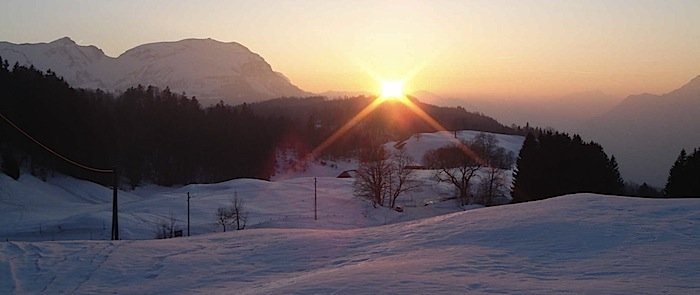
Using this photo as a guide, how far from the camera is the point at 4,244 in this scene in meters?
20.6

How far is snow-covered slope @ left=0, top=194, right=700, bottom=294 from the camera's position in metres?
11.0

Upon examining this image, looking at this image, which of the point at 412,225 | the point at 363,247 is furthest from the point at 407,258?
the point at 412,225

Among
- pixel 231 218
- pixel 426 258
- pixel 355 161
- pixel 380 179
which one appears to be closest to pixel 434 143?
pixel 355 161

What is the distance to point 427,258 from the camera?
14766mm

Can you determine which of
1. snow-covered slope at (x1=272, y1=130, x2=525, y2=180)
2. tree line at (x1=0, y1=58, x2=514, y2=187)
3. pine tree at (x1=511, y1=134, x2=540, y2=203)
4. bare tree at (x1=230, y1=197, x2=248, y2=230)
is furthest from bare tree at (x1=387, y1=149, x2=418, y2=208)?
tree line at (x1=0, y1=58, x2=514, y2=187)

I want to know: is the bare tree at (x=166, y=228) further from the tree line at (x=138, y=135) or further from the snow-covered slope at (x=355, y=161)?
the snow-covered slope at (x=355, y=161)

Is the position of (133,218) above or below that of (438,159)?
below

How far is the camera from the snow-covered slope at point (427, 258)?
36.0 feet

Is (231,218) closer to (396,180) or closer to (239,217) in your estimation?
(239,217)

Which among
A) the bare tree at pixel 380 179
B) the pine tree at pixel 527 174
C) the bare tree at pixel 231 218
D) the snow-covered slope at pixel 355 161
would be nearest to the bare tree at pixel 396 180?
the bare tree at pixel 380 179

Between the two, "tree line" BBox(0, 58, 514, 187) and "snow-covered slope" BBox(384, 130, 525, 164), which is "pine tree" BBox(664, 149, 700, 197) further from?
"snow-covered slope" BBox(384, 130, 525, 164)

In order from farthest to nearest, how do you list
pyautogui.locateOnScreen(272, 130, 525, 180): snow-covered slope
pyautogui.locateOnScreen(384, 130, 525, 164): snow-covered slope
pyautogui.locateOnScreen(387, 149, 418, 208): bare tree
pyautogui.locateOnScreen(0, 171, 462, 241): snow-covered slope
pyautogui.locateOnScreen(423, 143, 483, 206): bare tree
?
1. pyautogui.locateOnScreen(384, 130, 525, 164): snow-covered slope
2. pyautogui.locateOnScreen(272, 130, 525, 180): snow-covered slope
3. pyautogui.locateOnScreen(423, 143, 483, 206): bare tree
4. pyautogui.locateOnScreen(387, 149, 418, 208): bare tree
5. pyautogui.locateOnScreen(0, 171, 462, 241): snow-covered slope

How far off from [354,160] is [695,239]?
10602 cm

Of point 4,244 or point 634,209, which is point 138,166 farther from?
point 634,209
